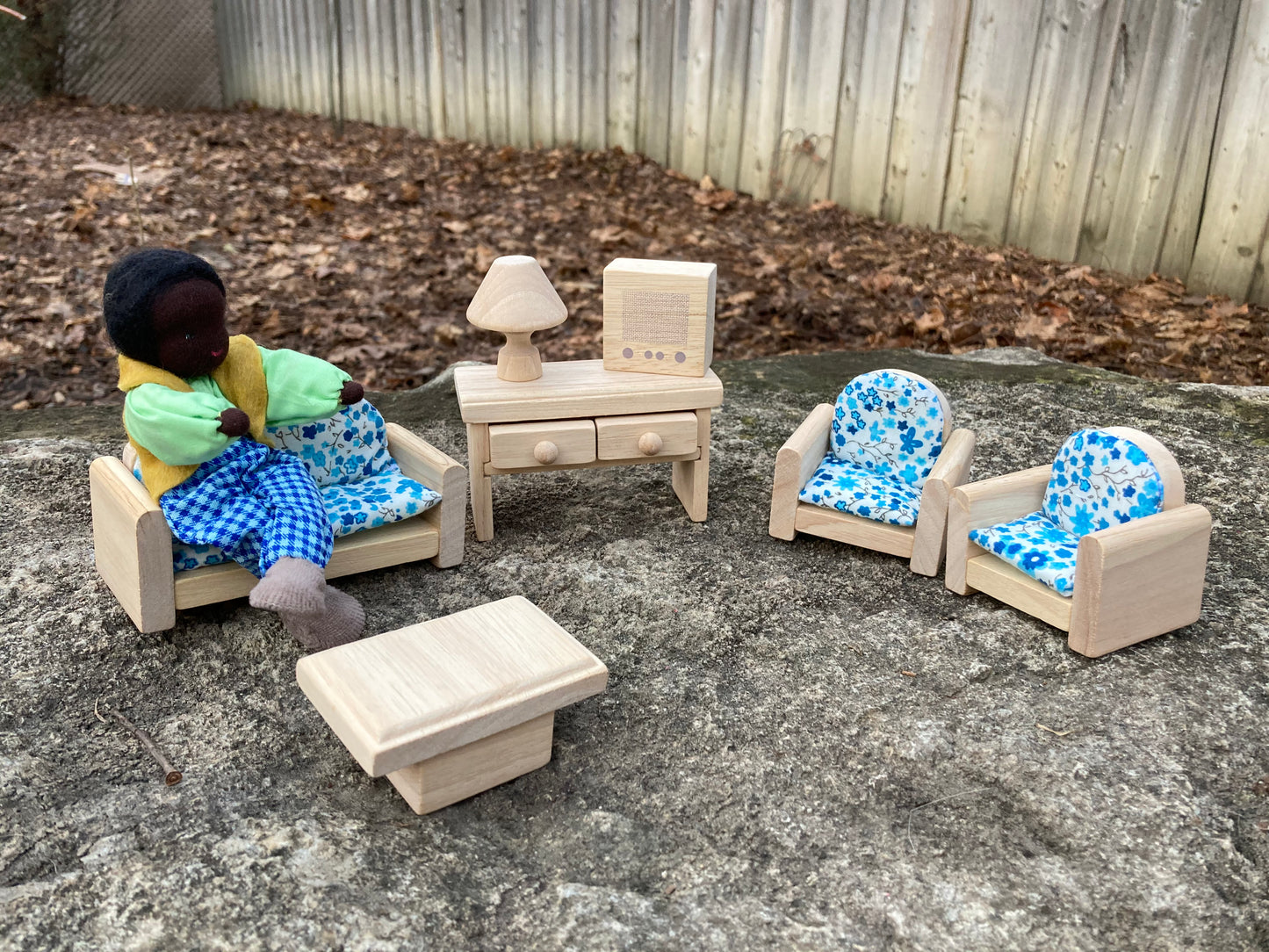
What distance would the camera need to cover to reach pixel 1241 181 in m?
4.63

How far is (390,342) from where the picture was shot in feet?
16.7

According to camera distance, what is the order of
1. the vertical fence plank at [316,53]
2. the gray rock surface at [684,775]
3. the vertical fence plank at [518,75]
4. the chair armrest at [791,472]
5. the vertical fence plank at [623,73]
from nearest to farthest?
the gray rock surface at [684,775], the chair armrest at [791,472], the vertical fence plank at [623,73], the vertical fence plank at [518,75], the vertical fence plank at [316,53]

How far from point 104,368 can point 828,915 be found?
4227 mm

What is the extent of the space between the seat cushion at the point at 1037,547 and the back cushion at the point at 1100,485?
0.17 ft

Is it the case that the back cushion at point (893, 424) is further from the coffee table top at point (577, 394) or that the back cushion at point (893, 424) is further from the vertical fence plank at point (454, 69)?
the vertical fence plank at point (454, 69)

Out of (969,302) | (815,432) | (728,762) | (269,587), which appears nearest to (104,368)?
(269,587)

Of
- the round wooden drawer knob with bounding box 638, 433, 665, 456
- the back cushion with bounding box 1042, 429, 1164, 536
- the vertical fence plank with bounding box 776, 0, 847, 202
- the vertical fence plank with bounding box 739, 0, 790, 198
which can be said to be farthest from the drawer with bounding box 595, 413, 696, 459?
the vertical fence plank with bounding box 739, 0, 790, 198

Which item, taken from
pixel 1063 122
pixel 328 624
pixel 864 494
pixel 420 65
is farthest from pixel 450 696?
pixel 420 65

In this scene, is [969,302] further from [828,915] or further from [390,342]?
[828,915]

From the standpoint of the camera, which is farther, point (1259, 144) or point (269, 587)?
point (1259, 144)

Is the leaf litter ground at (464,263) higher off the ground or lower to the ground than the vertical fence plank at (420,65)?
lower

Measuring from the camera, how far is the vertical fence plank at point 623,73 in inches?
261

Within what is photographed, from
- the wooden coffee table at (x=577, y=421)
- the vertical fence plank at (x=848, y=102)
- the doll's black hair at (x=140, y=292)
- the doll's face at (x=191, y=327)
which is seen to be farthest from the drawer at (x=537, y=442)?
the vertical fence plank at (x=848, y=102)

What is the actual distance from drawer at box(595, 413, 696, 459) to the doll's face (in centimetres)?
106
